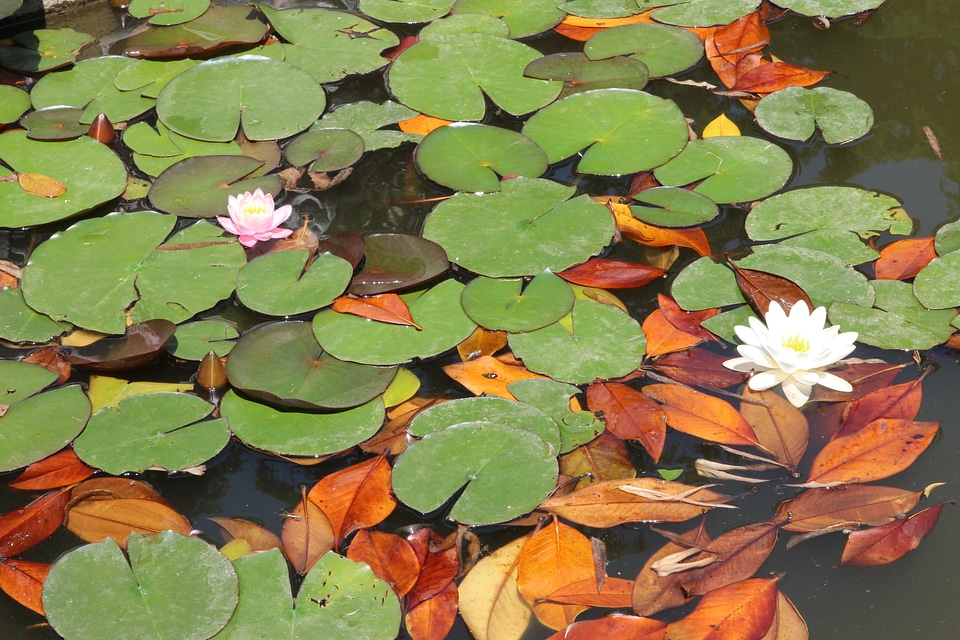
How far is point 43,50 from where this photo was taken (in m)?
3.34

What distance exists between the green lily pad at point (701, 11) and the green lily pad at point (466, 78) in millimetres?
648

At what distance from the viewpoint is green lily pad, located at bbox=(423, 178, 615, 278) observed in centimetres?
241

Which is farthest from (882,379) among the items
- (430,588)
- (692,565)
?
(430,588)

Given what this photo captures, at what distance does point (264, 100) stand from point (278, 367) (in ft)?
4.39

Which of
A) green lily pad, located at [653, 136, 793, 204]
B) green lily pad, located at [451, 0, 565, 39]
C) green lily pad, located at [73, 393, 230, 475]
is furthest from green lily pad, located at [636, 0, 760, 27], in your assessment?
green lily pad, located at [73, 393, 230, 475]

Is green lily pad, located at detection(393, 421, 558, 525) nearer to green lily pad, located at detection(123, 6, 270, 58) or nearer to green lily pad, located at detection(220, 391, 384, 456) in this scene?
green lily pad, located at detection(220, 391, 384, 456)

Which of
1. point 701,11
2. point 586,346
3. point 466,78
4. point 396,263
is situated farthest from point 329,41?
point 586,346

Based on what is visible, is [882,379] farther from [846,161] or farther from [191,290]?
[191,290]

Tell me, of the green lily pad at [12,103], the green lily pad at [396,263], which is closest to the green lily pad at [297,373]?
the green lily pad at [396,263]

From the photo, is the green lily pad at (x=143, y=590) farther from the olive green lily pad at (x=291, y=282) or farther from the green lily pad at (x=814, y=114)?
the green lily pad at (x=814, y=114)

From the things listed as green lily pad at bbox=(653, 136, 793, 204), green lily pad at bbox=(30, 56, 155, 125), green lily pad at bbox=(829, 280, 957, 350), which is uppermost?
green lily pad at bbox=(30, 56, 155, 125)

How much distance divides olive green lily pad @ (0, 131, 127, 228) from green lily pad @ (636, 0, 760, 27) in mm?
2315

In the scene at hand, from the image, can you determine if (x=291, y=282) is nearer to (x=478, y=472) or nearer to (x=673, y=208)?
(x=478, y=472)

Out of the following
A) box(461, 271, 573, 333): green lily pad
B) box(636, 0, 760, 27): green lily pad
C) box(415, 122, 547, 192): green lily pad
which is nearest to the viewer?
box(461, 271, 573, 333): green lily pad
